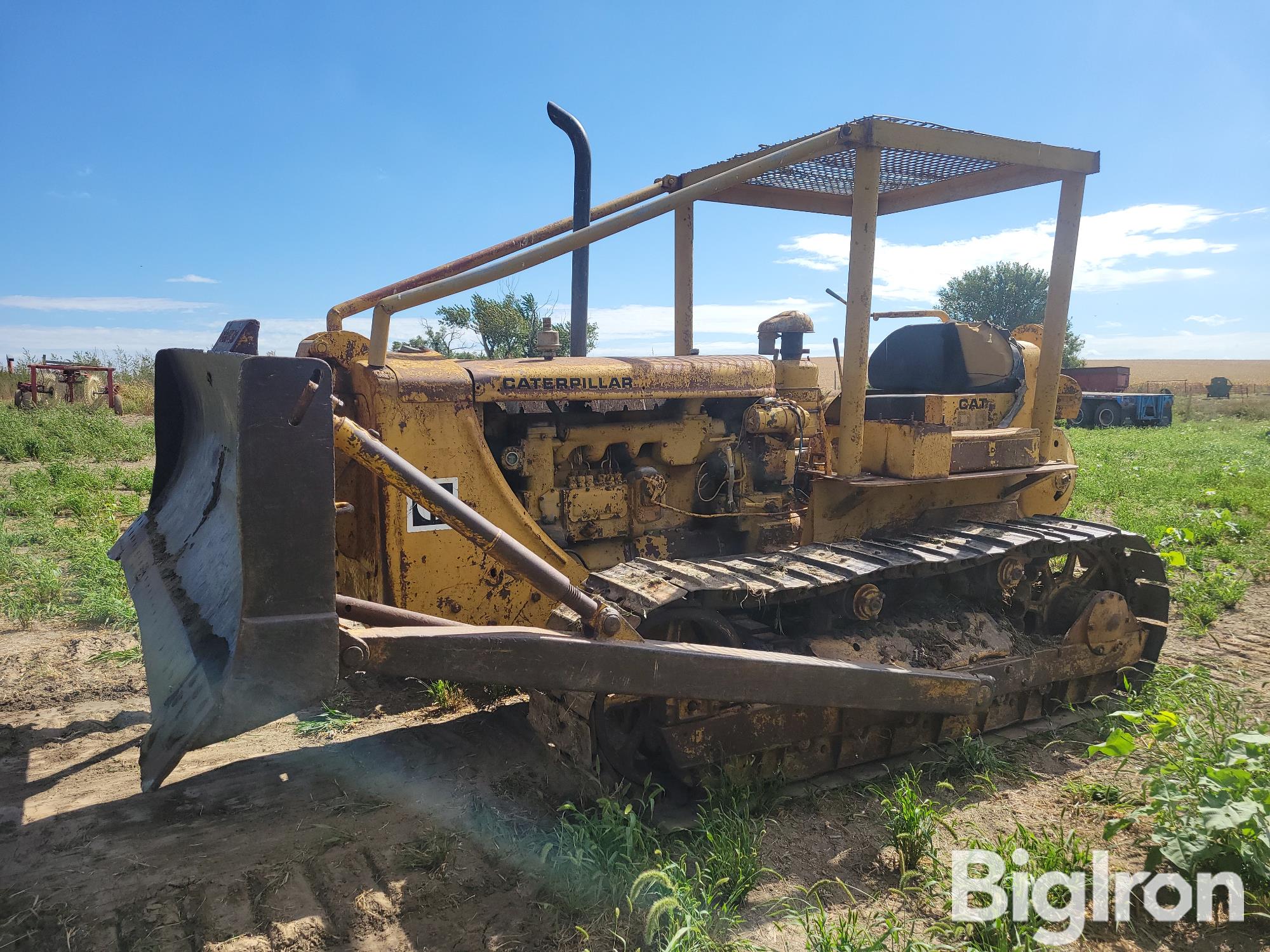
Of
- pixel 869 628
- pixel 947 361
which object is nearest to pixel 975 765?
pixel 869 628

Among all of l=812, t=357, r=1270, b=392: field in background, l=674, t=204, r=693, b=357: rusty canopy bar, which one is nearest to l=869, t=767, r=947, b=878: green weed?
l=674, t=204, r=693, b=357: rusty canopy bar

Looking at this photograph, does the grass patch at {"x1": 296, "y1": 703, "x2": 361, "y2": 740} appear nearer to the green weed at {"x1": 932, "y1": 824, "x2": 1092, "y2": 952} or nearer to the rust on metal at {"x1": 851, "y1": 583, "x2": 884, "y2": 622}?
the rust on metal at {"x1": 851, "y1": 583, "x2": 884, "y2": 622}

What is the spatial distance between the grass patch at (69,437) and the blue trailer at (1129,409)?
2674 cm

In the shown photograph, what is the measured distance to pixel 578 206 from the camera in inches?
199

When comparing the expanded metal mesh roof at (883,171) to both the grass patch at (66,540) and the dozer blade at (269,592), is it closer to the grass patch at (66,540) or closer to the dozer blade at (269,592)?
the dozer blade at (269,592)

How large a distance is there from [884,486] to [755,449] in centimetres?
74

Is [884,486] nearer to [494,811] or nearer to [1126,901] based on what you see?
[1126,901]

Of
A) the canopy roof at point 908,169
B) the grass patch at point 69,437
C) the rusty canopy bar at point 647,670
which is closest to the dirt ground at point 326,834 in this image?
the rusty canopy bar at point 647,670

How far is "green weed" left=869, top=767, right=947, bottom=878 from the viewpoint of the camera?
311cm

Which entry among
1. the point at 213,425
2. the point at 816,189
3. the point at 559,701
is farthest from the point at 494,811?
the point at 816,189

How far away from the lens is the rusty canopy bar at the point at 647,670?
2.49 m

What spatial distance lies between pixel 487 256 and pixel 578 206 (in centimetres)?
68

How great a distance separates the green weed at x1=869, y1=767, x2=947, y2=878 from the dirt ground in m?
0.09

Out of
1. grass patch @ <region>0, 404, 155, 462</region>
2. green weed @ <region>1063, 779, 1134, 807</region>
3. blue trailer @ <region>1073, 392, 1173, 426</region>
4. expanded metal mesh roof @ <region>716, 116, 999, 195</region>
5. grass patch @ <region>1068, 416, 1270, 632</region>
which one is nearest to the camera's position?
green weed @ <region>1063, 779, 1134, 807</region>
